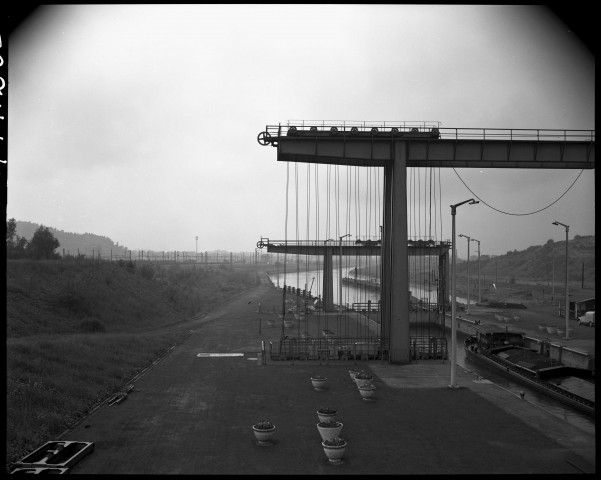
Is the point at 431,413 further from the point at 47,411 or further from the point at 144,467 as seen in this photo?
the point at 47,411

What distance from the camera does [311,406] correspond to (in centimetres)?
1991

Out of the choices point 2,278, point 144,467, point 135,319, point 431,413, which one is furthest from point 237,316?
point 2,278

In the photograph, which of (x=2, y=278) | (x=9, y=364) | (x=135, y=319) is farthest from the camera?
(x=135, y=319)

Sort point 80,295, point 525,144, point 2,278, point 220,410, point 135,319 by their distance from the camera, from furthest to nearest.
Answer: point 135,319
point 80,295
point 525,144
point 220,410
point 2,278

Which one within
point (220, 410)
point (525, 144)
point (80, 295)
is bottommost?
point (220, 410)

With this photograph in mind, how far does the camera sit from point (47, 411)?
58.6ft

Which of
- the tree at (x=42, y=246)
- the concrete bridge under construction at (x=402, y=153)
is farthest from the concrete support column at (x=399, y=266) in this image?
the tree at (x=42, y=246)

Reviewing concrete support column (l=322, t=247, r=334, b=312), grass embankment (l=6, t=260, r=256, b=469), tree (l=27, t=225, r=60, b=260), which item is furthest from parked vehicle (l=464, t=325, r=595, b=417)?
tree (l=27, t=225, r=60, b=260)

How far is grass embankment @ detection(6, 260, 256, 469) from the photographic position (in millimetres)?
18219

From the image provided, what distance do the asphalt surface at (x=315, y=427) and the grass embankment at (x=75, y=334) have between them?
1.45 meters

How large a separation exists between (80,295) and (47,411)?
1172 inches

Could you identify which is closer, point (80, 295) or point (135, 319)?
point (80, 295)

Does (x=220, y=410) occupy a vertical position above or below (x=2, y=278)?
below

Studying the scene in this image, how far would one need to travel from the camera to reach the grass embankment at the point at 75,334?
18219 millimetres
